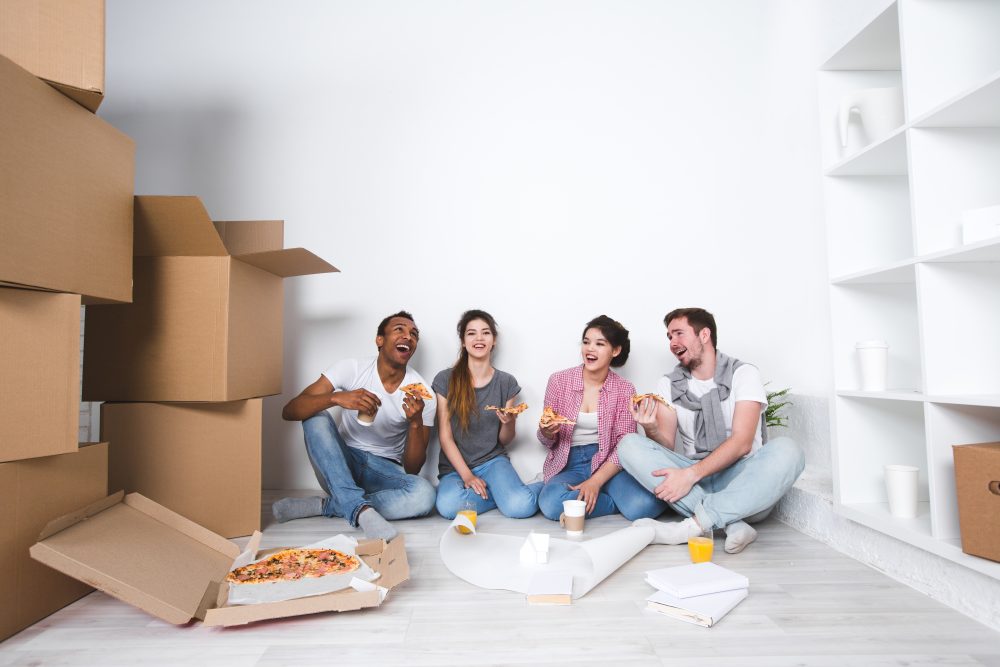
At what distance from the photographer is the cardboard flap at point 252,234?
2719 millimetres

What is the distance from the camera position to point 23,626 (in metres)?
1.48

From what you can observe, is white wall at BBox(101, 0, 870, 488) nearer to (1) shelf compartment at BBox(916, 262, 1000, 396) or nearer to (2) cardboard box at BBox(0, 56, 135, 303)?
(2) cardboard box at BBox(0, 56, 135, 303)

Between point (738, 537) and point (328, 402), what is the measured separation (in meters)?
1.79

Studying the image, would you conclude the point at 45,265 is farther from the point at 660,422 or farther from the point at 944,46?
the point at 944,46

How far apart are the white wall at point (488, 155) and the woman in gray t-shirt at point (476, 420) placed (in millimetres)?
252

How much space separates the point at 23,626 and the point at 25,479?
37cm

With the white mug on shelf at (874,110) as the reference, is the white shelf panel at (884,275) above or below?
below

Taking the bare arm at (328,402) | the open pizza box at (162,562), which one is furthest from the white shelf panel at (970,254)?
the bare arm at (328,402)

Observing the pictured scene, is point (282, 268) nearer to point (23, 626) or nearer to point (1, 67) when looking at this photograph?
point (1, 67)

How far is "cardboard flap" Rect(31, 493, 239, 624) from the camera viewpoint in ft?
4.67

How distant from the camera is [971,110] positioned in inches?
62.0

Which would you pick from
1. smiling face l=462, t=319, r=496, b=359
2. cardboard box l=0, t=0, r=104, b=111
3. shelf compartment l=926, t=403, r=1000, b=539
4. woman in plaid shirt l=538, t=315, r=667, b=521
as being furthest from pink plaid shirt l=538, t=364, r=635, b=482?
cardboard box l=0, t=0, r=104, b=111

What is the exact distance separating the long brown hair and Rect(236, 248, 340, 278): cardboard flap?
75 centimetres

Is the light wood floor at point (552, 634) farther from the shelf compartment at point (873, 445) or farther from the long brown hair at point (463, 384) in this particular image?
the long brown hair at point (463, 384)
